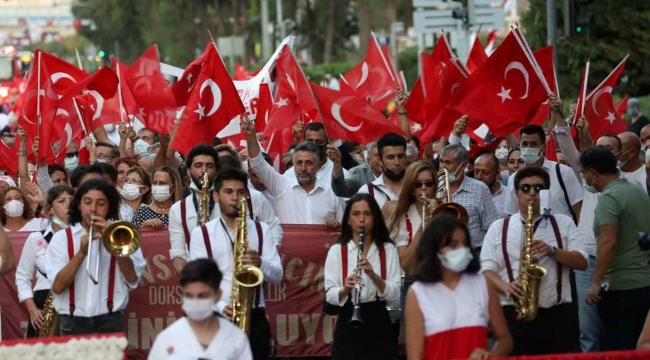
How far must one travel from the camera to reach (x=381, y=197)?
10.6 meters

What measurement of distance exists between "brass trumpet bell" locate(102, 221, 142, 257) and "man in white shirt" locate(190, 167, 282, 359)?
0.48 meters

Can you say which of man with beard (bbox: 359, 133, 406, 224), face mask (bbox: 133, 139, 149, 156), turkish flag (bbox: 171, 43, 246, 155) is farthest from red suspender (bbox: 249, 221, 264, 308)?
face mask (bbox: 133, 139, 149, 156)

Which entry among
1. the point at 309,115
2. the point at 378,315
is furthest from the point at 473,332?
the point at 309,115

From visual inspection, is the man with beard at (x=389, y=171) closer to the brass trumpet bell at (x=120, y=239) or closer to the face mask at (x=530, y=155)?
the face mask at (x=530, y=155)

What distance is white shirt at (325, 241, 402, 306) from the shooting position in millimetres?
9039

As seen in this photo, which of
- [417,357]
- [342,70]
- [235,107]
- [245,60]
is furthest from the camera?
[245,60]

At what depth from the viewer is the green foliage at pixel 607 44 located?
891 inches

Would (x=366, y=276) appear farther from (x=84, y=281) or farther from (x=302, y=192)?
(x=302, y=192)

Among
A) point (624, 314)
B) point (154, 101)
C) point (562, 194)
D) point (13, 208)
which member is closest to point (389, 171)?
point (562, 194)

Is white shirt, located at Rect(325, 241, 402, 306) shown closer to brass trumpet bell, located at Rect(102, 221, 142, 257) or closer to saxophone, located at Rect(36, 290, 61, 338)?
brass trumpet bell, located at Rect(102, 221, 142, 257)

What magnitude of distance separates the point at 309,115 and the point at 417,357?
8801 mm

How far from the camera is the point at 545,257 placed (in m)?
9.20

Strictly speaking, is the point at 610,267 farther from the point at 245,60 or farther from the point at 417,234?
the point at 245,60

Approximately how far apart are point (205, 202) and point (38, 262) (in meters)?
1.20
